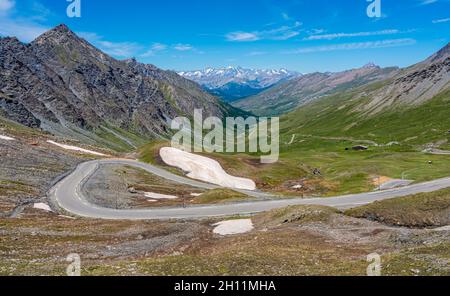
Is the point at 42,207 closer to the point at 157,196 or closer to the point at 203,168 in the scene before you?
the point at 157,196

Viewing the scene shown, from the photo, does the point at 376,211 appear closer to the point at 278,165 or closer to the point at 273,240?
the point at 273,240

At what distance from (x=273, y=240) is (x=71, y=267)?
1895cm

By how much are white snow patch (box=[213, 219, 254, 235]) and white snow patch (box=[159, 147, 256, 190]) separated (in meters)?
66.1

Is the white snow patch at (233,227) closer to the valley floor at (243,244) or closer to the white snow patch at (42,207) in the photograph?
the valley floor at (243,244)

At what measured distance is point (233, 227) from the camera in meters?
52.8

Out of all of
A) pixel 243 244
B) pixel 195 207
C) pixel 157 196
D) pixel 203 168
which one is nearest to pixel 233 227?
pixel 243 244

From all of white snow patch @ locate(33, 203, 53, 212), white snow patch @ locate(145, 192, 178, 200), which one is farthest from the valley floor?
white snow patch @ locate(145, 192, 178, 200)

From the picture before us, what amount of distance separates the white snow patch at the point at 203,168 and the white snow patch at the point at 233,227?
217 ft

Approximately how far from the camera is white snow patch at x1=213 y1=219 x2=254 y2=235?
50.5m

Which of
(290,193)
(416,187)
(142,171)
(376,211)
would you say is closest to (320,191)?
(290,193)

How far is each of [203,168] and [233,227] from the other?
8184cm

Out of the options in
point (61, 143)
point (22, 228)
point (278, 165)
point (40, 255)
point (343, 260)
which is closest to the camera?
point (343, 260)

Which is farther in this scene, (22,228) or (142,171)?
(142,171)
